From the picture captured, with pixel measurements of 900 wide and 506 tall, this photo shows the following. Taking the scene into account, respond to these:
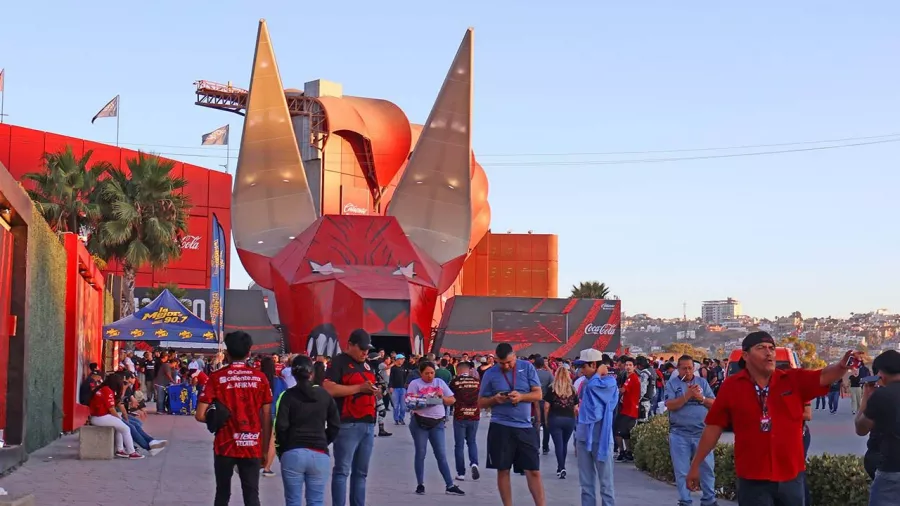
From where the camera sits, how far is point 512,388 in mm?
9875

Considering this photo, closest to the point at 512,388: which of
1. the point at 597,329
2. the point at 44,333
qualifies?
the point at 44,333

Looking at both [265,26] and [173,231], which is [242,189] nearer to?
[265,26]

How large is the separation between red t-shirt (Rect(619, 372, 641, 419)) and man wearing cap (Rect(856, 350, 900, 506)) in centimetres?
809

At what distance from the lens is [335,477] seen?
30.6 ft

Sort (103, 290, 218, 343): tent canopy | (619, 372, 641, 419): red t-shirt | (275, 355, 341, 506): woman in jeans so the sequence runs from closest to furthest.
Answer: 1. (275, 355, 341, 506): woman in jeans
2. (619, 372, 641, 419): red t-shirt
3. (103, 290, 218, 343): tent canopy

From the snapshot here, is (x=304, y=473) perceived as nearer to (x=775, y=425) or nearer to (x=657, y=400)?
(x=775, y=425)

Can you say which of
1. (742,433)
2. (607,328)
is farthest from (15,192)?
(607,328)

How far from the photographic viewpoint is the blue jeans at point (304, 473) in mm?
7801

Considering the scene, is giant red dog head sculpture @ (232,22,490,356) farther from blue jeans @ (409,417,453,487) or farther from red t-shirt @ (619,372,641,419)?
blue jeans @ (409,417,453,487)

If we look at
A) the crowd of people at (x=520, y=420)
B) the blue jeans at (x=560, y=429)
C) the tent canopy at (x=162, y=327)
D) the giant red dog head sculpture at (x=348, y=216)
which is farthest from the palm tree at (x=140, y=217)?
the blue jeans at (x=560, y=429)

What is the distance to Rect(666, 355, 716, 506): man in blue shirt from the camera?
10547 mm

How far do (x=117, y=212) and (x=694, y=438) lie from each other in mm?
26780

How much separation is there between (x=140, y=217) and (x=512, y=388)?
27.4 metres

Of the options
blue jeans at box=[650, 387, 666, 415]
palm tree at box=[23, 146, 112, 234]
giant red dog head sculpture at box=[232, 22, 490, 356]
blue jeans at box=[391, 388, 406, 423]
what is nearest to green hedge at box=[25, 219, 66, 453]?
blue jeans at box=[391, 388, 406, 423]
